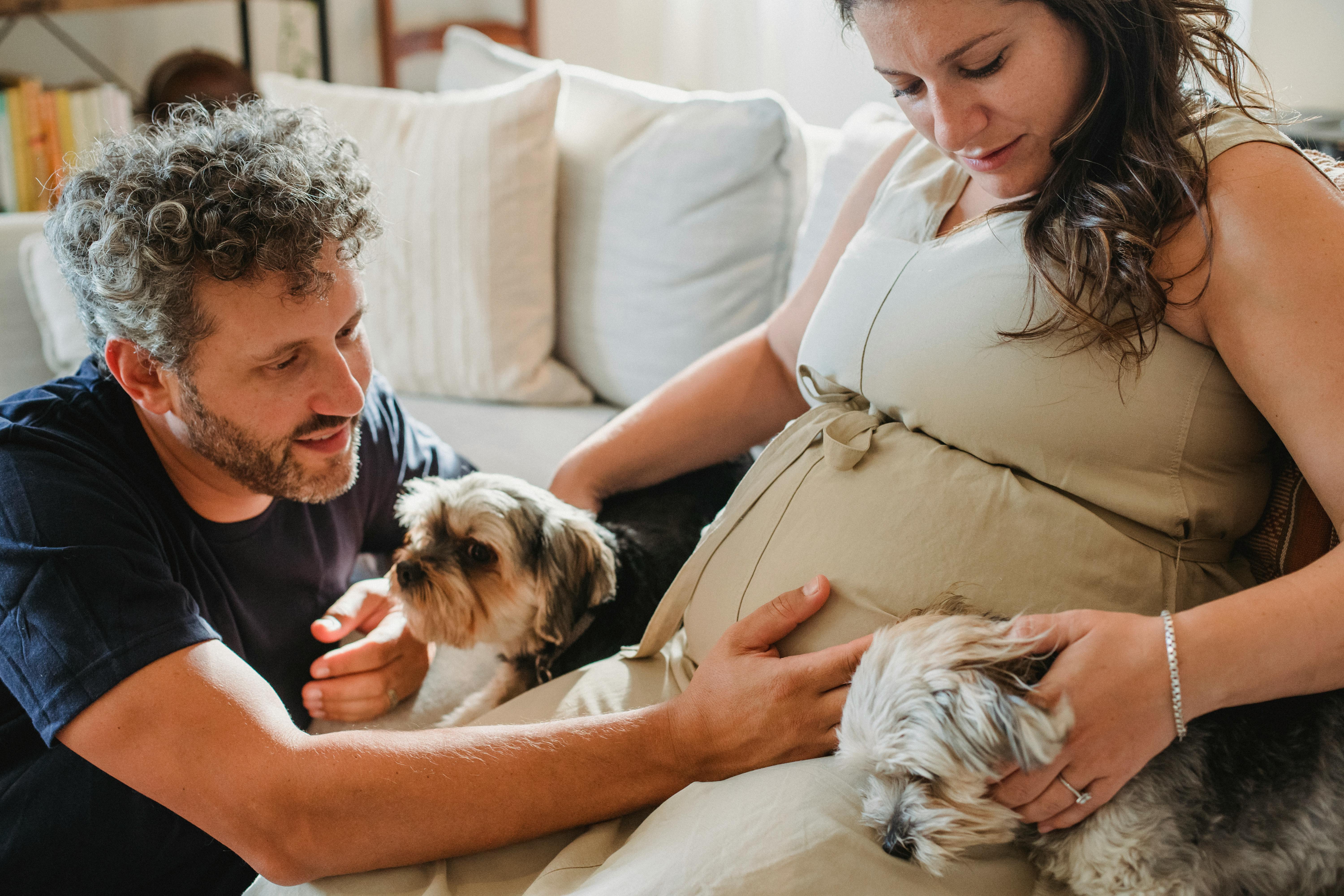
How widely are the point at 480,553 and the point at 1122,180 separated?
1105 mm

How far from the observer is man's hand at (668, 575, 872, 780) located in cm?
101

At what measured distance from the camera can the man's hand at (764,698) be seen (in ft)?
3.31

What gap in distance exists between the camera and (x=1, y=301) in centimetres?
254

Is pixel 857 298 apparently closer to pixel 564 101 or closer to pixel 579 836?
pixel 579 836

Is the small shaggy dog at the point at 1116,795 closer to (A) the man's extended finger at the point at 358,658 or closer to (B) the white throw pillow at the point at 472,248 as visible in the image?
(A) the man's extended finger at the point at 358,658

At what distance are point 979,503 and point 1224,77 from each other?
1.90ft

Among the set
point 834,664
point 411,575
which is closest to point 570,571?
point 411,575

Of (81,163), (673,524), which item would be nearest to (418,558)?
(673,524)

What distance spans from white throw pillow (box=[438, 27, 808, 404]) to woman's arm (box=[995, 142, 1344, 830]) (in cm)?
121

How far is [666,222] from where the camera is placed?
7.16 feet

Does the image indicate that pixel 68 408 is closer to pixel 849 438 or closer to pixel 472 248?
pixel 849 438

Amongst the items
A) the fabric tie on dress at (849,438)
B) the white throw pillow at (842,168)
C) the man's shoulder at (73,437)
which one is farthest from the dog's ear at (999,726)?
the white throw pillow at (842,168)

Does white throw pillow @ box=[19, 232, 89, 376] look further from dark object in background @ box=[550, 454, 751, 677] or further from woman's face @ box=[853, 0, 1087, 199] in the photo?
woman's face @ box=[853, 0, 1087, 199]

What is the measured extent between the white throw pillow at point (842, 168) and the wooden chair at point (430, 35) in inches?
90.6
